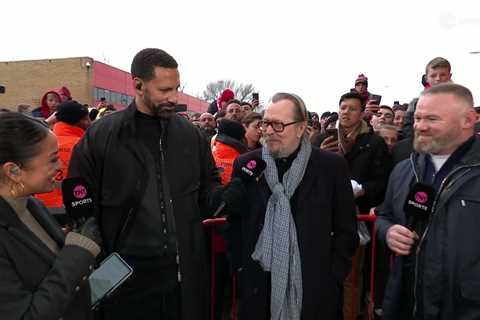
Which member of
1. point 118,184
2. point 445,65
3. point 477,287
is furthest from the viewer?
point 445,65

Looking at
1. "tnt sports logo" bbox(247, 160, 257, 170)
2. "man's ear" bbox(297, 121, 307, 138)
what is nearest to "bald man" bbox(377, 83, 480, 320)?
"man's ear" bbox(297, 121, 307, 138)

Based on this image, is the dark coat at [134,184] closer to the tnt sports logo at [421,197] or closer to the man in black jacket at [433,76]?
the tnt sports logo at [421,197]

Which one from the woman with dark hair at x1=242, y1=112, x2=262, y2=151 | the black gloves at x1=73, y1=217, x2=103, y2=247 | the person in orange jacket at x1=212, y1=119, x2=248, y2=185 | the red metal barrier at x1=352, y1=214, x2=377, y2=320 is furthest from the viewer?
the woman with dark hair at x1=242, y1=112, x2=262, y2=151

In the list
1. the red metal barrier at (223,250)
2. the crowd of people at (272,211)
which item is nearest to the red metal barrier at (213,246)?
the red metal barrier at (223,250)

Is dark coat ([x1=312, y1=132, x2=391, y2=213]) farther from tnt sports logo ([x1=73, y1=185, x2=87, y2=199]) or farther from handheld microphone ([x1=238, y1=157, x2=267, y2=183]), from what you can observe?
tnt sports logo ([x1=73, y1=185, x2=87, y2=199])

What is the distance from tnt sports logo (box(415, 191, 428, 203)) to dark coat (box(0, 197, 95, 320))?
1798 millimetres

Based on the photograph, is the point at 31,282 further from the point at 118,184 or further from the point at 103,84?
the point at 103,84

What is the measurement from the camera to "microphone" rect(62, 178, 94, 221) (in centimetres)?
218

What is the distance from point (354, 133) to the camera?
415 centimetres

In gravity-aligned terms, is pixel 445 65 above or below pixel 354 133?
above

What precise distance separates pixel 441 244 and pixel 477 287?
0.27 m

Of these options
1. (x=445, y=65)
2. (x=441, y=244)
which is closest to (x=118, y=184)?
(x=441, y=244)

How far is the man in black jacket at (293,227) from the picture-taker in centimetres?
270

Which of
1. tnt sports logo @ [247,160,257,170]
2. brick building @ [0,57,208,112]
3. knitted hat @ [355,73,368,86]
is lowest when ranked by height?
tnt sports logo @ [247,160,257,170]
